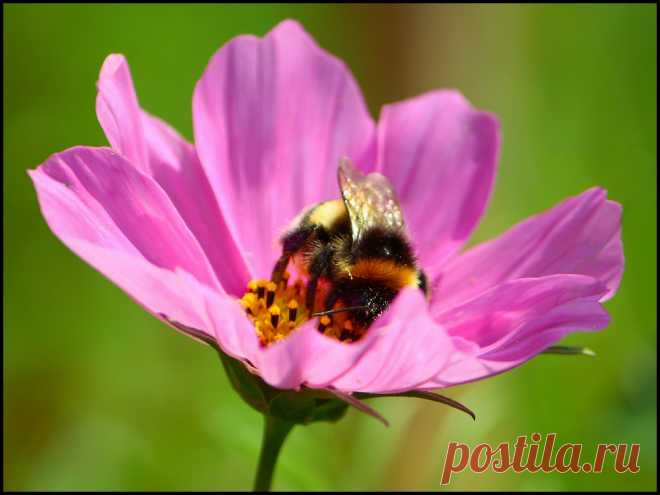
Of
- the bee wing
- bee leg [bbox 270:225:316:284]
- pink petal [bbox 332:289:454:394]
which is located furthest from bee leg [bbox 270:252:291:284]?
pink petal [bbox 332:289:454:394]

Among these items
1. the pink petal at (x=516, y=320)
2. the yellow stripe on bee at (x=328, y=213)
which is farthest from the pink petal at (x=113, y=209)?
the pink petal at (x=516, y=320)

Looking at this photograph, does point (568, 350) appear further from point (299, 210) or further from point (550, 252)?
point (299, 210)

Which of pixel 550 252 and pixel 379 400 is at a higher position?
pixel 550 252

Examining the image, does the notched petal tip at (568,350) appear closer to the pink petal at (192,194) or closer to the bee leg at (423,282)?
the bee leg at (423,282)

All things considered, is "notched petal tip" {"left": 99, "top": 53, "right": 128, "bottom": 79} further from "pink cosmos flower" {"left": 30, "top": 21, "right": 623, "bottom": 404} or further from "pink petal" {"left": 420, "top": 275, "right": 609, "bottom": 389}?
"pink petal" {"left": 420, "top": 275, "right": 609, "bottom": 389}

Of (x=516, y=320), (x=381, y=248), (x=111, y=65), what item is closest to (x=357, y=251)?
(x=381, y=248)

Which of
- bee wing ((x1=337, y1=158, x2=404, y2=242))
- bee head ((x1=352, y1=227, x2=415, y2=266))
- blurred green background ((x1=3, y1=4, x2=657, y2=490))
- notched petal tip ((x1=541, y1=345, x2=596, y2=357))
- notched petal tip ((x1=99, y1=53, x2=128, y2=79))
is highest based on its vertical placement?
notched petal tip ((x1=99, y1=53, x2=128, y2=79))
